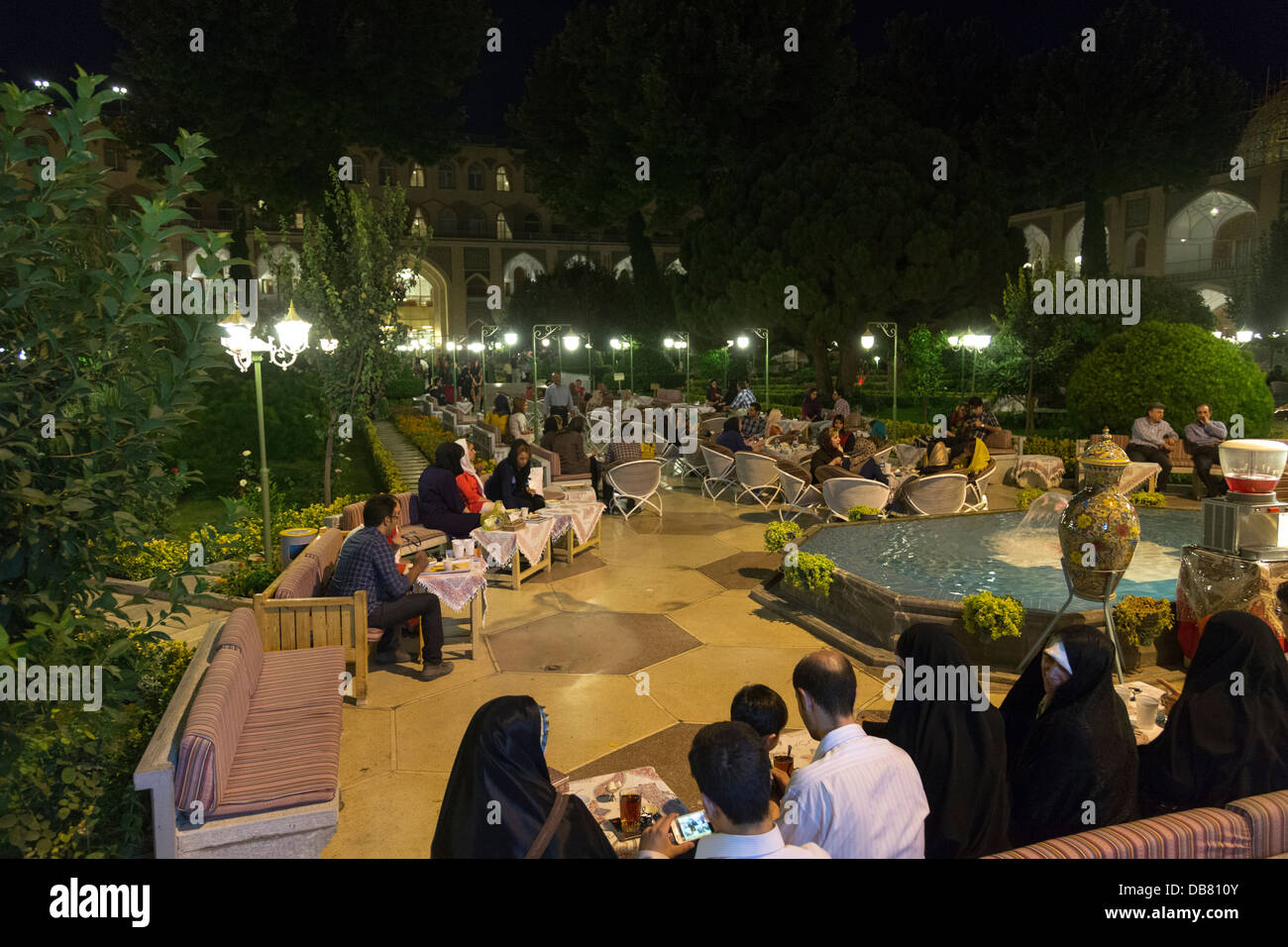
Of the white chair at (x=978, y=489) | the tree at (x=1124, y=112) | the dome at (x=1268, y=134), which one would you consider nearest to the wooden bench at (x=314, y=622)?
the white chair at (x=978, y=489)

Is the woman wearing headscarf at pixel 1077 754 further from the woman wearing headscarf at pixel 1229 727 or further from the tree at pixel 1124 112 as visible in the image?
the tree at pixel 1124 112

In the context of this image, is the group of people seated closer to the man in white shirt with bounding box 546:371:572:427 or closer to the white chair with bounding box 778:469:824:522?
the white chair with bounding box 778:469:824:522

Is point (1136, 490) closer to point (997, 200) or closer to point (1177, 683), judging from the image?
point (1177, 683)

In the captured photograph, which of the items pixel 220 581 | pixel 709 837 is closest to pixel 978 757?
pixel 709 837

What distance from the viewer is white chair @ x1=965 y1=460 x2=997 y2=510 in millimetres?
10750

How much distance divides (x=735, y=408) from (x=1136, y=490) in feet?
27.4

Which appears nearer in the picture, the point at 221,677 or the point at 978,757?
the point at 978,757

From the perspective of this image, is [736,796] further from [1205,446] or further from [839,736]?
[1205,446]

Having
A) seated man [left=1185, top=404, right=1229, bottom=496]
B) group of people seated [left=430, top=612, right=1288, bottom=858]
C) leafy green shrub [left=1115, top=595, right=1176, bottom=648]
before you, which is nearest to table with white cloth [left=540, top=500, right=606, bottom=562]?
leafy green shrub [left=1115, top=595, right=1176, bottom=648]

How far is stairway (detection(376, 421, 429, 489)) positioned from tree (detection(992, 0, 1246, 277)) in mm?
22605

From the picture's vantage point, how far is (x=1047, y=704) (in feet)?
10.9

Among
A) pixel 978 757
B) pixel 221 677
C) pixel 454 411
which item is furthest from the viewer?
pixel 454 411

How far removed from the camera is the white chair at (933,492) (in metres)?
10.1

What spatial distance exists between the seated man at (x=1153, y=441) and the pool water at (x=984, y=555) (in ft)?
7.26
